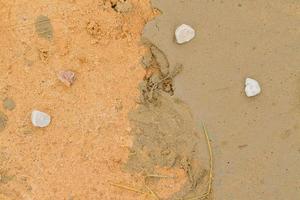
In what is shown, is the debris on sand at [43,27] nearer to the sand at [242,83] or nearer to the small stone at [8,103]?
the small stone at [8,103]

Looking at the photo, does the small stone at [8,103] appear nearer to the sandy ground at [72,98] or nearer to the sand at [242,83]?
the sandy ground at [72,98]

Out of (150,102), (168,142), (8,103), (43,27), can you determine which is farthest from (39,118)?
(168,142)

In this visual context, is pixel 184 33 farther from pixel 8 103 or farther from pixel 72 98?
pixel 8 103

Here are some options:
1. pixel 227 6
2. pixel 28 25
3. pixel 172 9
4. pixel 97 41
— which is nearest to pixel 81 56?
pixel 97 41

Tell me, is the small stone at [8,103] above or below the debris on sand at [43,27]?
below

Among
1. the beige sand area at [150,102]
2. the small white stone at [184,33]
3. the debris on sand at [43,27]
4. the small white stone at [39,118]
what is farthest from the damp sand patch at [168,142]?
the debris on sand at [43,27]

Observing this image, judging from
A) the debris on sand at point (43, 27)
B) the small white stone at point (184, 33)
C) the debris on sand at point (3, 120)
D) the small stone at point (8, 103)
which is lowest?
the debris on sand at point (3, 120)
